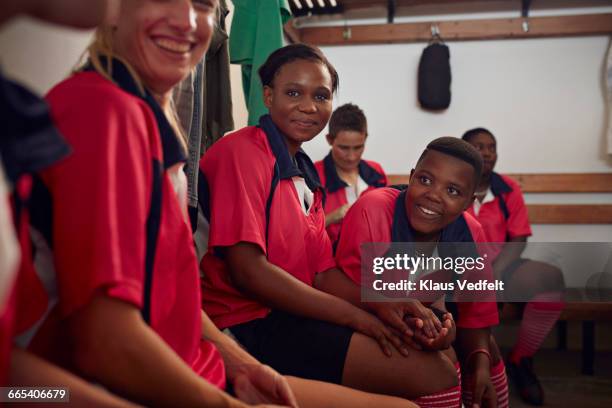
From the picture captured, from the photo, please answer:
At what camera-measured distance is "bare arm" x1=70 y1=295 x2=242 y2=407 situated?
0.59 meters

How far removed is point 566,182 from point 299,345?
3073 mm

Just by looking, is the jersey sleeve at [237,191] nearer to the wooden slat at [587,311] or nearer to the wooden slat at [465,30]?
the wooden slat at [587,311]

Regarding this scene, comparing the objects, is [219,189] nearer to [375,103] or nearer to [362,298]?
[362,298]

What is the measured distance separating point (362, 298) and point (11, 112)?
1023 mm

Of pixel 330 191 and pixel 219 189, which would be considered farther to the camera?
pixel 330 191

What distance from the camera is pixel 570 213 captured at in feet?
12.1

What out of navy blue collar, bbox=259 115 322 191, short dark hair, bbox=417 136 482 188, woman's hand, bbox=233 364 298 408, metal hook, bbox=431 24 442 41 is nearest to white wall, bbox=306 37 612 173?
metal hook, bbox=431 24 442 41

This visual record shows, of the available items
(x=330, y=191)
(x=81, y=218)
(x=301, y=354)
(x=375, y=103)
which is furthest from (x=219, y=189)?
(x=375, y=103)

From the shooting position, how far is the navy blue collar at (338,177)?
2852 millimetres

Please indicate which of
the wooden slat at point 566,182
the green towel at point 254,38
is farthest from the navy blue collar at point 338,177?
the wooden slat at point 566,182

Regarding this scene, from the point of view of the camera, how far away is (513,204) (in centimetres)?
308

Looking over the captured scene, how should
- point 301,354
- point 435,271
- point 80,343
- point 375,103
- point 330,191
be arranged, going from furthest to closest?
point 375,103 < point 330,191 < point 435,271 < point 301,354 < point 80,343

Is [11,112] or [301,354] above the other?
[11,112]

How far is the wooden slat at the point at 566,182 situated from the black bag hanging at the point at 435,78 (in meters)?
0.69
